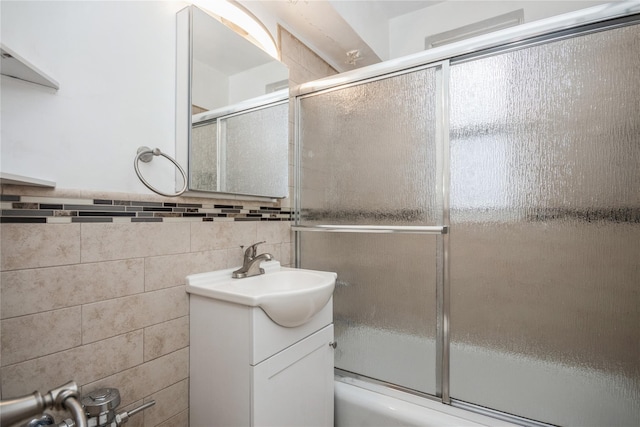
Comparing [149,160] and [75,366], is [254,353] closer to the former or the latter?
[75,366]

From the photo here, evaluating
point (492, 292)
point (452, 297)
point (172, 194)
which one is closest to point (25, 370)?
point (172, 194)

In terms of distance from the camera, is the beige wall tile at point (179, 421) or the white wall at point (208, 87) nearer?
the beige wall tile at point (179, 421)

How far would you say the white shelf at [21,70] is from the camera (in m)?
0.71

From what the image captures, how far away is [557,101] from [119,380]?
73.5 inches

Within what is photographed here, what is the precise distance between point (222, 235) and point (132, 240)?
38 cm

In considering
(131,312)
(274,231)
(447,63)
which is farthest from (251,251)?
(447,63)

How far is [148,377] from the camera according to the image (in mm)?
1097

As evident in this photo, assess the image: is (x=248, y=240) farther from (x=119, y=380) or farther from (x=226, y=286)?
(x=119, y=380)

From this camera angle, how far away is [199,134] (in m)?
1.29

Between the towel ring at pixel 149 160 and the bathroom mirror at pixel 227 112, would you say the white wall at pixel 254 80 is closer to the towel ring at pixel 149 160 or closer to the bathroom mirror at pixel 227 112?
the bathroom mirror at pixel 227 112

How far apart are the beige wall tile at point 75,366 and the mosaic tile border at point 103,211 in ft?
1.27

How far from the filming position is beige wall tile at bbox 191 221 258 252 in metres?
1.27

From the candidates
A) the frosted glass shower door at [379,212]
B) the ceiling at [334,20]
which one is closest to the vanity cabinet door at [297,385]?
the frosted glass shower door at [379,212]

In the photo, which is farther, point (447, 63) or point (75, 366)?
point (447, 63)
